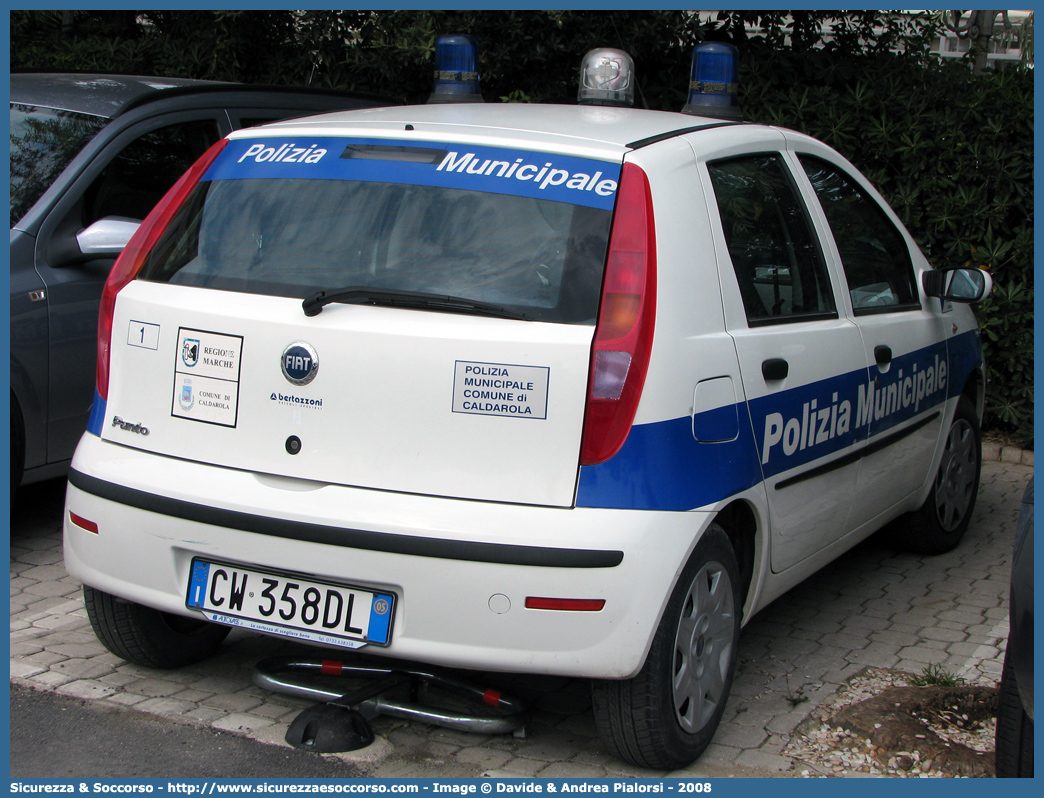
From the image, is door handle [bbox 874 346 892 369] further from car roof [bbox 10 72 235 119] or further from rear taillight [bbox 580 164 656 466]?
car roof [bbox 10 72 235 119]

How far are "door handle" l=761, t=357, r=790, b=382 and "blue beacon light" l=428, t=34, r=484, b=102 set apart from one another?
6.32ft

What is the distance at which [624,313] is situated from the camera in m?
2.92

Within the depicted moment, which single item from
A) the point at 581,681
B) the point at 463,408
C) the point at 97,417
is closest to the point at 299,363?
the point at 463,408

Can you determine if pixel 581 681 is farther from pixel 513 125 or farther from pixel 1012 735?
pixel 513 125

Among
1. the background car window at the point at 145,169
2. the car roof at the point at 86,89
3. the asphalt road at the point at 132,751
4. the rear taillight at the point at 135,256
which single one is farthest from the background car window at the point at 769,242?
the car roof at the point at 86,89

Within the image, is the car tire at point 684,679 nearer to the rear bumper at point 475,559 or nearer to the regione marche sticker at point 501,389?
the rear bumper at point 475,559

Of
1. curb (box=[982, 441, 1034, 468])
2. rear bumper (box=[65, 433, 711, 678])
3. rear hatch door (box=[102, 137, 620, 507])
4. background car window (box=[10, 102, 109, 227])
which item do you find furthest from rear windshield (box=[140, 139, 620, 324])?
curb (box=[982, 441, 1034, 468])

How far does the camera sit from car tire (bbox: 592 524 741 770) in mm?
3031

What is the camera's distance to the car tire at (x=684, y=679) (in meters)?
3.03

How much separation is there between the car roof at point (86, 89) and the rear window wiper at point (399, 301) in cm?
258

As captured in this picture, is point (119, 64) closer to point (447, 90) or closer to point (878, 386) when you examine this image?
point (447, 90)

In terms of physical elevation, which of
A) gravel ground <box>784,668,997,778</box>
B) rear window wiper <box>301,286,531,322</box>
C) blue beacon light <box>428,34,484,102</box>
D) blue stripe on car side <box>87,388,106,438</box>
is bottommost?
gravel ground <box>784,668,997,778</box>

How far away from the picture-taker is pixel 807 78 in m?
7.55

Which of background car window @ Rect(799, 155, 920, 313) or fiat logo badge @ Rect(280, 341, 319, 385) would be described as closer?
fiat logo badge @ Rect(280, 341, 319, 385)
